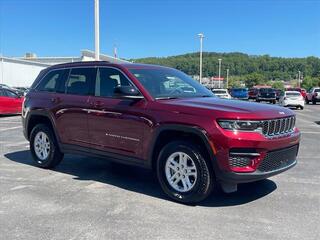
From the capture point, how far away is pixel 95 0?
1909 centimetres

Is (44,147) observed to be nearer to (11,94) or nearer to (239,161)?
(239,161)

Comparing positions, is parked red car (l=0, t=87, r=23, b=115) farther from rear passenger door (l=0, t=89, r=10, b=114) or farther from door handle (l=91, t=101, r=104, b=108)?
door handle (l=91, t=101, r=104, b=108)

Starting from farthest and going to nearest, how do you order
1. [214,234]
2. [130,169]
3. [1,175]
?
1. [130,169]
2. [1,175]
3. [214,234]

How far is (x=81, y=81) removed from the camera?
279 inches

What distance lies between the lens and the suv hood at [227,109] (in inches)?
204

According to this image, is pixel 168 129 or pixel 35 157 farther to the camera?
pixel 35 157

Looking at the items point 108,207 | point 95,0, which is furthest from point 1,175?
point 95,0

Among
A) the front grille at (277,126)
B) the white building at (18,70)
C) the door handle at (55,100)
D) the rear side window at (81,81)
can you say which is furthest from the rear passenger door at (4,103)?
the white building at (18,70)

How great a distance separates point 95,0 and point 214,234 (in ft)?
53.7

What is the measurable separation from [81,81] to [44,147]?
1565 millimetres

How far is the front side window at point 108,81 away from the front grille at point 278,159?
2308 millimetres

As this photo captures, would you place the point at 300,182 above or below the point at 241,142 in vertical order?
below

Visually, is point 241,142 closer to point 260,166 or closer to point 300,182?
point 260,166

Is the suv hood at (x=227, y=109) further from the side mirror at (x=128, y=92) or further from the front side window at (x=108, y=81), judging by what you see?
the front side window at (x=108, y=81)
